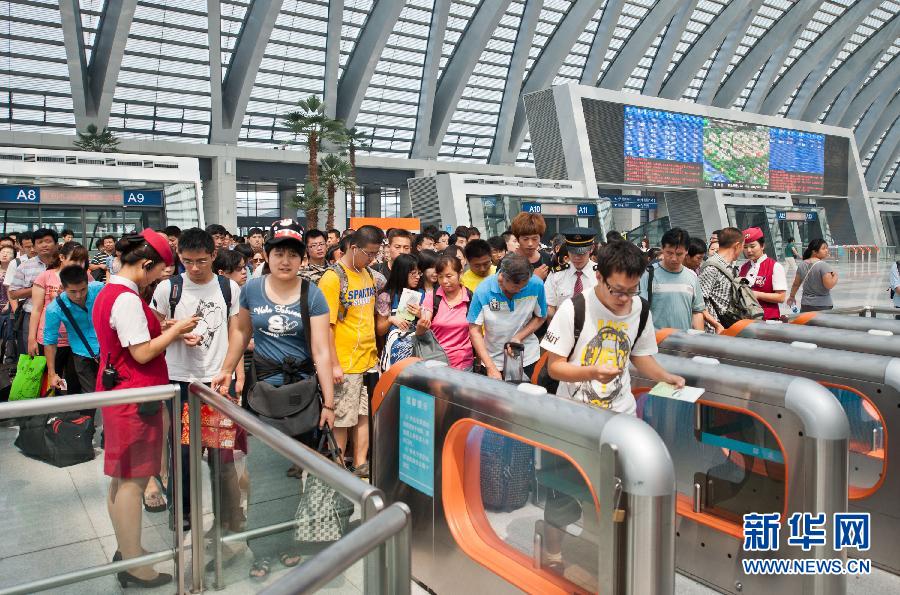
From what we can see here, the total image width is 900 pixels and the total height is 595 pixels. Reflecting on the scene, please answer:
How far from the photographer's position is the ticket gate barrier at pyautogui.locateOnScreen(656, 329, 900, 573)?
3674 millimetres

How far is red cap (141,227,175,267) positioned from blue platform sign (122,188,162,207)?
40.6 feet

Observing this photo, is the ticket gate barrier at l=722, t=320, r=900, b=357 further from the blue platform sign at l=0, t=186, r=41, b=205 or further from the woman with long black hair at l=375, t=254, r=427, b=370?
the blue platform sign at l=0, t=186, r=41, b=205

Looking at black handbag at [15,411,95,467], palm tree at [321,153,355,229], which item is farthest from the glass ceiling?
black handbag at [15,411,95,467]

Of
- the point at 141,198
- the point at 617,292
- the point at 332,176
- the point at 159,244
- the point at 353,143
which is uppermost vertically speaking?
the point at 353,143

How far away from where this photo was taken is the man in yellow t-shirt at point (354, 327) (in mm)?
4559

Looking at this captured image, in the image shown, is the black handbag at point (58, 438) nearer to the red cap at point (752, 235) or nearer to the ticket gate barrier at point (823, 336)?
the ticket gate barrier at point (823, 336)

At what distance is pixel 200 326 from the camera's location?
395 centimetres

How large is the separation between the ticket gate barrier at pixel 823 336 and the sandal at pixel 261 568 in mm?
3211

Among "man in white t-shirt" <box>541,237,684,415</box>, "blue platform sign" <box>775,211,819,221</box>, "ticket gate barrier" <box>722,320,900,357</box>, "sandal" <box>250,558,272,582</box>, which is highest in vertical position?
"blue platform sign" <box>775,211,819,221</box>

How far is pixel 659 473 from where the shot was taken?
228 cm

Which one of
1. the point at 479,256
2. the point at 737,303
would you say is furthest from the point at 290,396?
the point at 737,303

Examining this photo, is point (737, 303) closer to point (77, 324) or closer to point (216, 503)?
point (216, 503)

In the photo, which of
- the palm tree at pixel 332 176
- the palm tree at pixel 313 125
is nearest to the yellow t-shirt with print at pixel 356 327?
the palm tree at pixel 313 125

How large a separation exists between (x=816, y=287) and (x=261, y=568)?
7123 millimetres
